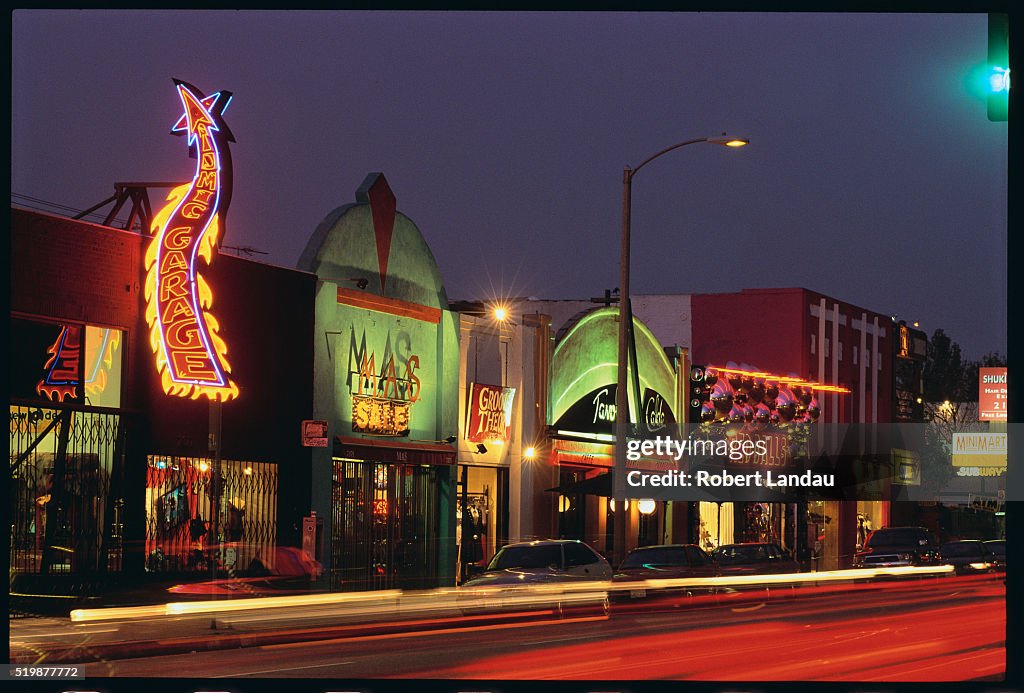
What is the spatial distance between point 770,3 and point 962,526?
264 ft

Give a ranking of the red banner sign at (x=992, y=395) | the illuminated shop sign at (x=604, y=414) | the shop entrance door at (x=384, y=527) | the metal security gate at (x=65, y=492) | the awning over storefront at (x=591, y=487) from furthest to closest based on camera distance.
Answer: the red banner sign at (x=992, y=395) → the illuminated shop sign at (x=604, y=414) → the awning over storefront at (x=591, y=487) → the shop entrance door at (x=384, y=527) → the metal security gate at (x=65, y=492)

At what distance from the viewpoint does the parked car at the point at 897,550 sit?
148 ft

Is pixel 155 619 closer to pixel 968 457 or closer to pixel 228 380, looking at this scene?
pixel 228 380

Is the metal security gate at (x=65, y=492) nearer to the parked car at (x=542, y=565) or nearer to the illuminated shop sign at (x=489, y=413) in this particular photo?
the parked car at (x=542, y=565)

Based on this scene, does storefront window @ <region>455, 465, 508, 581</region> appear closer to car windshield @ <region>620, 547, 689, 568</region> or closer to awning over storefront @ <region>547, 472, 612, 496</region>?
awning over storefront @ <region>547, 472, 612, 496</region>

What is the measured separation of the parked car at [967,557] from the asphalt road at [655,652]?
19.6 metres

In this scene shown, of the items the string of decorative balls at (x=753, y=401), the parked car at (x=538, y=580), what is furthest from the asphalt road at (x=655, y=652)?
the string of decorative balls at (x=753, y=401)

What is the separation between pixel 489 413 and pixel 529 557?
43.8ft

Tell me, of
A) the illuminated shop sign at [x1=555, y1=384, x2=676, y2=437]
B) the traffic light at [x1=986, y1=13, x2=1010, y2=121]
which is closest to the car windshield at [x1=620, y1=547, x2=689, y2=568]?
the illuminated shop sign at [x1=555, y1=384, x2=676, y2=437]

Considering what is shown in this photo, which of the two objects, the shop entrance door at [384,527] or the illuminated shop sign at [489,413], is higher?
the illuminated shop sign at [489,413]

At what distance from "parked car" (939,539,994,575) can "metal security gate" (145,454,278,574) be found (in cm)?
2351

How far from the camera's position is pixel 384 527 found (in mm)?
36938

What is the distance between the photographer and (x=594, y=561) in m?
27.9

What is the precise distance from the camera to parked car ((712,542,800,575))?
35.3m
